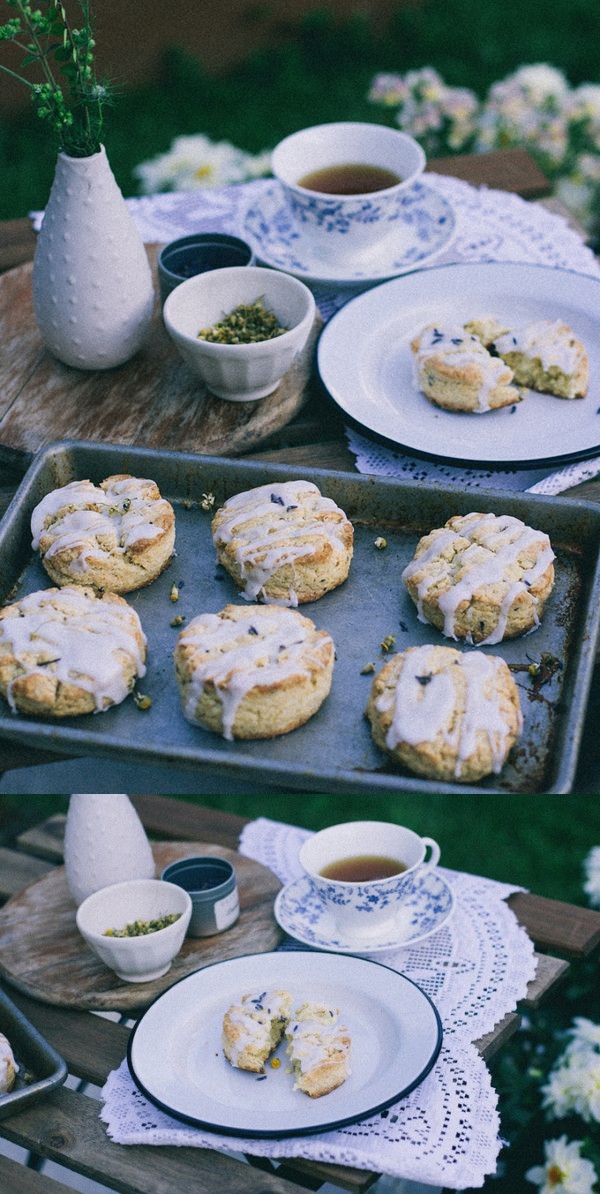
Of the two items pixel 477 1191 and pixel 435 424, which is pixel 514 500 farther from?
pixel 477 1191

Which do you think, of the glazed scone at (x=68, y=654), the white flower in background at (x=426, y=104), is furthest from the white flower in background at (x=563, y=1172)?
the white flower in background at (x=426, y=104)

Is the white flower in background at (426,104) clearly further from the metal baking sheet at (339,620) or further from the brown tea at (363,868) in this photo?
the brown tea at (363,868)

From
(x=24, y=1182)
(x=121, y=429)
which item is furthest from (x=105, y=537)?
(x=24, y=1182)

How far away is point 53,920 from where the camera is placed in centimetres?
210

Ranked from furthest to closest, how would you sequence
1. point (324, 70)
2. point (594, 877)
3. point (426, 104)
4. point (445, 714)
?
point (324, 70)
point (426, 104)
point (594, 877)
point (445, 714)

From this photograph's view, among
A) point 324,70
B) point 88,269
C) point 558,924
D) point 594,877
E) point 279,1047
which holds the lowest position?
point 594,877

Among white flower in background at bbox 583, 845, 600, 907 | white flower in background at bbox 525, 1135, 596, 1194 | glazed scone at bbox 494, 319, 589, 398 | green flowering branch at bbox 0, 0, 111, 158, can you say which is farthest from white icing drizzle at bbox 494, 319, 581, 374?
white flower in background at bbox 525, 1135, 596, 1194

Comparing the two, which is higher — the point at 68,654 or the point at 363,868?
the point at 68,654

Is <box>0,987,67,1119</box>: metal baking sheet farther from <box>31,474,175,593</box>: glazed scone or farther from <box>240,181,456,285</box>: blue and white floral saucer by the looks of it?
<box>240,181,456,285</box>: blue and white floral saucer

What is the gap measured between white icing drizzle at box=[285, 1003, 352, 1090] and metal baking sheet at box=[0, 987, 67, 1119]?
323mm

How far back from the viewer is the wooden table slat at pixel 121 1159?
1623 mm

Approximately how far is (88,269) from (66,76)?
28 cm

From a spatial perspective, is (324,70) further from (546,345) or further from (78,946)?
(78,946)

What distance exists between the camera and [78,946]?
2.03m
